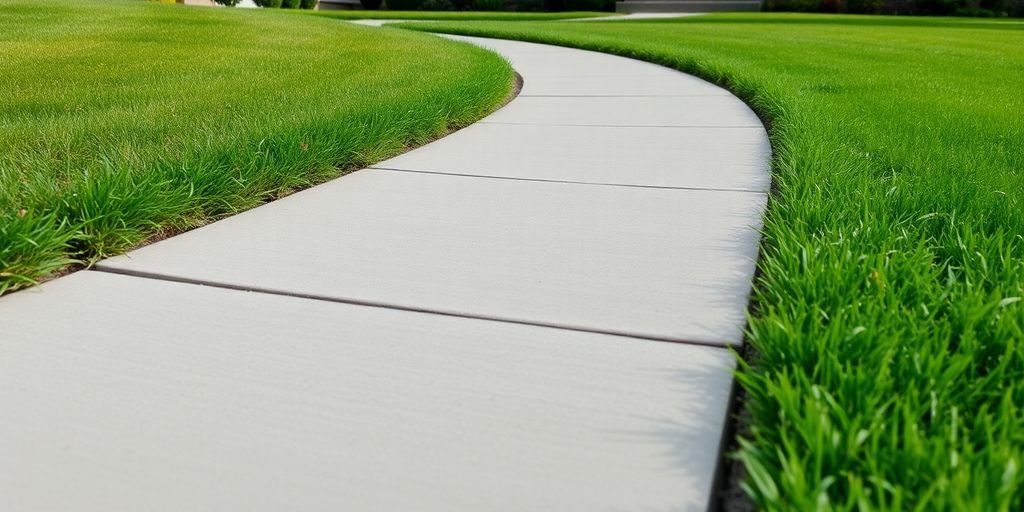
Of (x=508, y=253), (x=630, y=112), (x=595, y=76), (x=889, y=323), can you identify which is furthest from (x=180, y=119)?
(x=595, y=76)

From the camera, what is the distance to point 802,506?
1118 millimetres

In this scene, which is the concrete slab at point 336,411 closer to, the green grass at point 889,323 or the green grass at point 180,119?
the green grass at point 889,323

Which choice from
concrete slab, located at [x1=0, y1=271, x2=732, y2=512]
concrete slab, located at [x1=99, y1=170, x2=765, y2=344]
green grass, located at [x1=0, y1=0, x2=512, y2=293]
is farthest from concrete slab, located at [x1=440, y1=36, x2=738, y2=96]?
concrete slab, located at [x1=0, y1=271, x2=732, y2=512]

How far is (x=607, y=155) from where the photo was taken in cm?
402

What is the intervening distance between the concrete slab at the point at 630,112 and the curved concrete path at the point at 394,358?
186 centimetres

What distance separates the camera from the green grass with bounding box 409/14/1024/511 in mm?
1204

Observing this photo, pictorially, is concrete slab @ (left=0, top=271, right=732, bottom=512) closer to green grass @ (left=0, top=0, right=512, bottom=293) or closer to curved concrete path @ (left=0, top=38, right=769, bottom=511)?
curved concrete path @ (left=0, top=38, right=769, bottom=511)

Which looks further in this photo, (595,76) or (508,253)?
(595,76)

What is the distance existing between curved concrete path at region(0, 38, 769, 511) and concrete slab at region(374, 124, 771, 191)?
363mm

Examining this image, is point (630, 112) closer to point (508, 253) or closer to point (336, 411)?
point (508, 253)

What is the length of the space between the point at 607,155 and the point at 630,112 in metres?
1.49

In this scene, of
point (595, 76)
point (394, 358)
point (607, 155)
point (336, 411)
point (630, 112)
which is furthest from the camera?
point (595, 76)

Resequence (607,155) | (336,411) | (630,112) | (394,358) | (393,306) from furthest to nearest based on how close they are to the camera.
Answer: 1. (630,112)
2. (607,155)
3. (393,306)
4. (394,358)
5. (336,411)

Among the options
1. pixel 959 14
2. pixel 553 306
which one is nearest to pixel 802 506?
pixel 553 306
